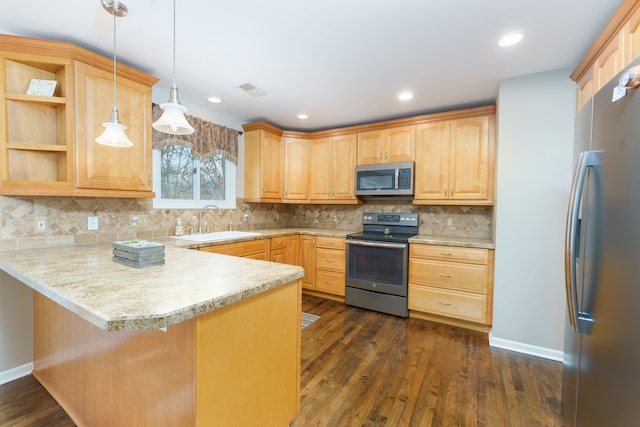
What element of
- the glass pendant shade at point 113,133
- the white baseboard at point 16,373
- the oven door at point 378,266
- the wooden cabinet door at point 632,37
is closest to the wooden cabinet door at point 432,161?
the oven door at point 378,266

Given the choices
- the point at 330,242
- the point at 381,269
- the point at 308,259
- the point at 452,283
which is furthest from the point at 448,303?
the point at 308,259

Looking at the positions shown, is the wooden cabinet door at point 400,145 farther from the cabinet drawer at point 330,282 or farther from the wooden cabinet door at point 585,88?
the cabinet drawer at point 330,282

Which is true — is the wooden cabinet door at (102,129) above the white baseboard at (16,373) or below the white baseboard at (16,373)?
above

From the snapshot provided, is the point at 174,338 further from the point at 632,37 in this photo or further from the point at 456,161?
the point at 456,161

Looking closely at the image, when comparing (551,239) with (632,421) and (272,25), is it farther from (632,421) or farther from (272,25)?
(272,25)

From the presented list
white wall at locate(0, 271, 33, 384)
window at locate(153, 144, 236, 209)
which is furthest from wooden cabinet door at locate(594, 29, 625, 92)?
white wall at locate(0, 271, 33, 384)

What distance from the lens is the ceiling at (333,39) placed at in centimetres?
156

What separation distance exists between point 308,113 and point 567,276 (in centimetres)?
300

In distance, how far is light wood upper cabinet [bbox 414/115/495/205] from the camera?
2.87 metres

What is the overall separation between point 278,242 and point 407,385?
2.16m

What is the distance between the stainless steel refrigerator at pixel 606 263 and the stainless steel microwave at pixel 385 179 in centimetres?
199

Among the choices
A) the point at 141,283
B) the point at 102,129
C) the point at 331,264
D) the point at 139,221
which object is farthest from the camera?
the point at 331,264

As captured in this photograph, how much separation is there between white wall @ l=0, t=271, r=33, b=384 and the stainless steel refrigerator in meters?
3.27

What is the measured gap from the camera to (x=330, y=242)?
11.8 ft
